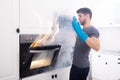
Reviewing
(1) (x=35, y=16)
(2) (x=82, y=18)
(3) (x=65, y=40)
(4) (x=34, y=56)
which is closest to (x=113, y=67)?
(3) (x=65, y=40)

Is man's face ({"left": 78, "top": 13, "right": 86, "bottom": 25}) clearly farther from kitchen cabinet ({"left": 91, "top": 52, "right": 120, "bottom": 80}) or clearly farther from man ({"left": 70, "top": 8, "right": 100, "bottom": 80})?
kitchen cabinet ({"left": 91, "top": 52, "right": 120, "bottom": 80})

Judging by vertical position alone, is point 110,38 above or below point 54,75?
above

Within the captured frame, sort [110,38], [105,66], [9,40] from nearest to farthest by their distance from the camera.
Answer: [9,40], [105,66], [110,38]

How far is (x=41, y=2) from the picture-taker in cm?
211

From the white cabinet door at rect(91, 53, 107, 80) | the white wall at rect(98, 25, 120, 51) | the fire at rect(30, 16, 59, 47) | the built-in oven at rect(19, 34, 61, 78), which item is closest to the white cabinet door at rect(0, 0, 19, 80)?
the built-in oven at rect(19, 34, 61, 78)

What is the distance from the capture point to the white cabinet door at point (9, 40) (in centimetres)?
175

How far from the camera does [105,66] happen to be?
2.76 m

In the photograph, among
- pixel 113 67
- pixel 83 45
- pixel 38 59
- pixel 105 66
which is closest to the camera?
pixel 83 45

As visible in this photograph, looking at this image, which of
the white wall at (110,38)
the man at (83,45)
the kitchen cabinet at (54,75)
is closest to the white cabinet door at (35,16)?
the man at (83,45)

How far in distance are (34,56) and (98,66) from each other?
4.17ft

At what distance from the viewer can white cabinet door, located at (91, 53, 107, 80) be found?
2785 millimetres

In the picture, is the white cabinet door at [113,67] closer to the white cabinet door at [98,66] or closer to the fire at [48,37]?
the white cabinet door at [98,66]

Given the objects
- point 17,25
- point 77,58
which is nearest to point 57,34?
point 77,58

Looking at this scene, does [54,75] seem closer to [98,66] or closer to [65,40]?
[65,40]
